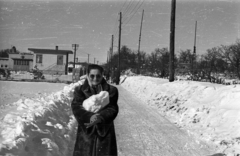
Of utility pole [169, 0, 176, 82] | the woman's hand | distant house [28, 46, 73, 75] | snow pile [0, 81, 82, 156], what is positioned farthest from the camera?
distant house [28, 46, 73, 75]

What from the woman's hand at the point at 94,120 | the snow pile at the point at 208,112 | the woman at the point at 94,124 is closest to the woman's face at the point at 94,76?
the woman at the point at 94,124

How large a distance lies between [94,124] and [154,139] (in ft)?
12.8

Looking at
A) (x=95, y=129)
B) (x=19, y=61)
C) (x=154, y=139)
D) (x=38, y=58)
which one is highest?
(x=38, y=58)

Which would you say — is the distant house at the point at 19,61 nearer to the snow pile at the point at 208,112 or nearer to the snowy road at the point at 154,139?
the snow pile at the point at 208,112

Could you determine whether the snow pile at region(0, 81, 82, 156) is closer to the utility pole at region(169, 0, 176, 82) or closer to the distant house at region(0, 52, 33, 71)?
the utility pole at region(169, 0, 176, 82)

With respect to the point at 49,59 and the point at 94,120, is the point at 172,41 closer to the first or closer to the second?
the point at 94,120

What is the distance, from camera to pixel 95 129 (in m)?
2.73

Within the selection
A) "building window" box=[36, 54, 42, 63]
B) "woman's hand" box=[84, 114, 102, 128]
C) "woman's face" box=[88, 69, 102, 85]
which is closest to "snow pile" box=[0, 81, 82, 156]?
"woman's hand" box=[84, 114, 102, 128]

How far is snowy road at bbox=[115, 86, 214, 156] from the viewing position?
5.29 meters

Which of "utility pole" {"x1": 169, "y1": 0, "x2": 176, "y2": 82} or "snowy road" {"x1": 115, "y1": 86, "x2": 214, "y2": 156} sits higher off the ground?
"utility pole" {"x1": 169, "y1": 0, "x2": 176, "y2": 82}

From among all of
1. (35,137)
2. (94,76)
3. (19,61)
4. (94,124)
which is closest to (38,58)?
(19,61)

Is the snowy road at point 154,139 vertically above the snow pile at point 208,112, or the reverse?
the snow pile at point 208,112

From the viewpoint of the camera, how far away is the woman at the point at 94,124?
2.71 metres

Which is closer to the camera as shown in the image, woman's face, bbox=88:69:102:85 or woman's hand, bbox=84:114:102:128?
woman's hand, bbox=84:114:102:128
